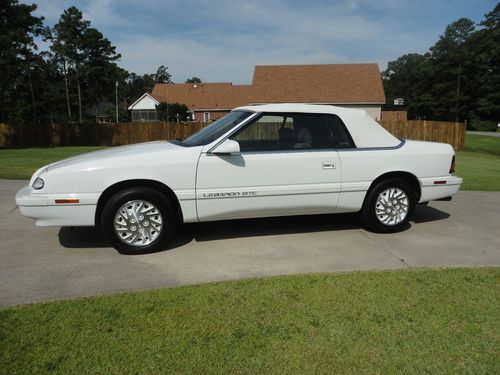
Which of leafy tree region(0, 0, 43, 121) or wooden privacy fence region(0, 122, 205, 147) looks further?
wooden privacy fence region(0, 122, 205, 147)

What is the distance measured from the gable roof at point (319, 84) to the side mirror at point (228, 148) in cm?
3259

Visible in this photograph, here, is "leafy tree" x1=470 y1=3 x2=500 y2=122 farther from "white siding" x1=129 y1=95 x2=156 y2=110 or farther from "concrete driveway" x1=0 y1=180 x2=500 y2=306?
"concrete driveway" x1=0 y1=180 x2=500 y2=306

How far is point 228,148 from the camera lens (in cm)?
470

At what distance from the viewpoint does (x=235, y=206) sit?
497 centimetres

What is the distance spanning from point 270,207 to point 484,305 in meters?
2.42

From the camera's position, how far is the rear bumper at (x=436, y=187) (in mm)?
5679

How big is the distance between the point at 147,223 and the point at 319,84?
117 ft

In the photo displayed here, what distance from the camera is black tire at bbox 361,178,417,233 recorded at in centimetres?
548

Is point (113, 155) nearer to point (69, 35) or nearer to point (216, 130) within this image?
point (216, 130)

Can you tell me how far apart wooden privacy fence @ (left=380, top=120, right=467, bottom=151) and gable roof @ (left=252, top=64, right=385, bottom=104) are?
1192 centimetres

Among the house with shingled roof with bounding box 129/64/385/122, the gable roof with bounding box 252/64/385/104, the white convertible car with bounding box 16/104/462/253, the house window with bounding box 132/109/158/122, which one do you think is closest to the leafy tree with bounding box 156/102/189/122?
the house window with bounding box 132/109/158/122

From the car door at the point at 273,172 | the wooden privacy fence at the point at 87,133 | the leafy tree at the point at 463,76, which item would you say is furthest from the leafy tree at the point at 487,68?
the car door at the point at 273,172

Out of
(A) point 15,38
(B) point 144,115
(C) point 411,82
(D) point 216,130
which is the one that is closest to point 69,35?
(B) point 144,115

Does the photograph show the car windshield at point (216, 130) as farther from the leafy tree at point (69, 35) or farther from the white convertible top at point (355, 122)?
the leafy tree at point (69, 35)
